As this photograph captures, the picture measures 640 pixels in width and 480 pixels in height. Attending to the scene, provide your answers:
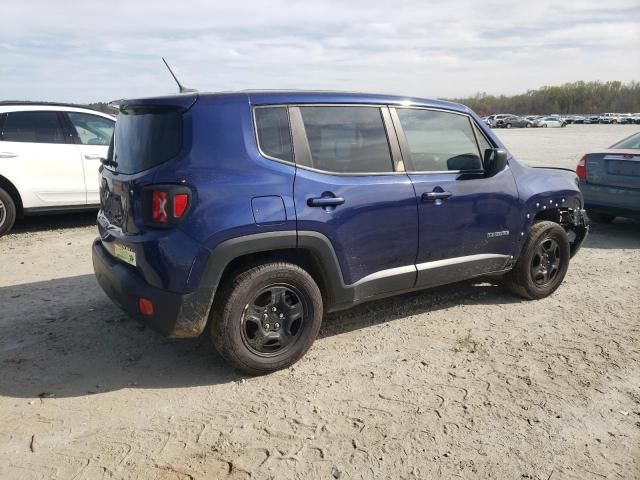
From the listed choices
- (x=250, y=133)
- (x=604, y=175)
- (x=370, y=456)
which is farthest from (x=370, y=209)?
(x=604, y=175)

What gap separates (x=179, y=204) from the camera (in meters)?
3.14

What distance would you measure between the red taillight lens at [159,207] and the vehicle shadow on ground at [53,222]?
5519mm

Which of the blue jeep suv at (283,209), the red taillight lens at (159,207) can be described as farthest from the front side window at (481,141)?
the red taillight lens at (159,207)

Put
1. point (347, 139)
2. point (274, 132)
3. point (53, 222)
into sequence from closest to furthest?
point (274, 132) < point (347, 139) < point (53, 222)

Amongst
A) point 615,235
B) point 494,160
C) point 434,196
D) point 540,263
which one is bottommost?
point 615,235

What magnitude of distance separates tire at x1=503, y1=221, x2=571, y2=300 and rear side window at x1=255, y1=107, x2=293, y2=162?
251 cm

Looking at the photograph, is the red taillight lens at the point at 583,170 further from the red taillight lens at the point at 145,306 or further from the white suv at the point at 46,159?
the white suv at the point at 46,159

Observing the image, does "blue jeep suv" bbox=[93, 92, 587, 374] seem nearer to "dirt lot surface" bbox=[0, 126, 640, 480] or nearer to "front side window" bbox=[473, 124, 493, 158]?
"front side window" bbox=[473, 124, 493, 158]

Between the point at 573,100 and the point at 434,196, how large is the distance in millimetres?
138189

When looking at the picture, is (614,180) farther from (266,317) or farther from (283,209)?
(266,317)

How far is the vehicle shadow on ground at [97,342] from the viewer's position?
3.52 m

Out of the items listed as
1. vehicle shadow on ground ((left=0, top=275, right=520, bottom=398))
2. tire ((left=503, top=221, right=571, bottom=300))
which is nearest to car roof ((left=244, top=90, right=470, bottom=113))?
tire ((left=503, top=221, right=571, bottom=300))

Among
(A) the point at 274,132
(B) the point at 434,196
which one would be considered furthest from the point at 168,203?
(B) the point at 434,196

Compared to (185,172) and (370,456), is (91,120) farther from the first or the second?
(370,456)
